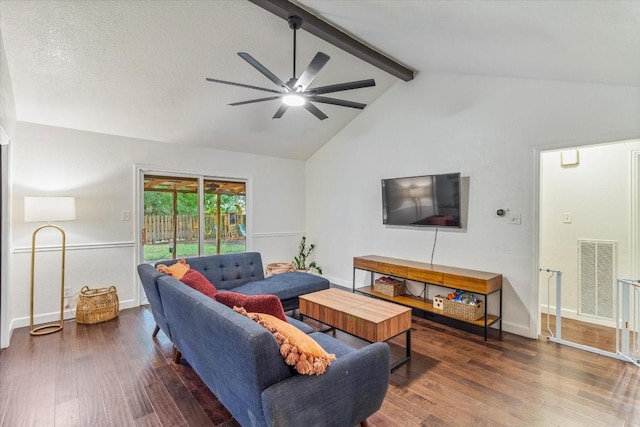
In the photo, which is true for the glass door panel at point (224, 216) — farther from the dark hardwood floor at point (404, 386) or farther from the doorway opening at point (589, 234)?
the doorway opening at point (589, 234)

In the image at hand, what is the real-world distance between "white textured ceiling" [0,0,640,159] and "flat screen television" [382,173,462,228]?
1.36 meters

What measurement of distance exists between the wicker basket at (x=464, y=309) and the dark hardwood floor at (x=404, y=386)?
242 millimetres

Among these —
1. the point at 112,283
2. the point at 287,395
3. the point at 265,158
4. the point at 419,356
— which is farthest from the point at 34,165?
the point at 419,356

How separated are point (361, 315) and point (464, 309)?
1373 millimetres

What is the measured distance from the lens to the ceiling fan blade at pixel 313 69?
230 centimetres

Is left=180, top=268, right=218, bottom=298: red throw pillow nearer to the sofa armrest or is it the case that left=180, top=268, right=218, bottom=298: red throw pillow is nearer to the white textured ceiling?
the sofa armrest

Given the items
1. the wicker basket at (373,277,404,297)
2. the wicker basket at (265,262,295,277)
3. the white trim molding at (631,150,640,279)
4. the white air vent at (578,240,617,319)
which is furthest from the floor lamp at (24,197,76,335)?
the white trim molding at (631,150,640,279)

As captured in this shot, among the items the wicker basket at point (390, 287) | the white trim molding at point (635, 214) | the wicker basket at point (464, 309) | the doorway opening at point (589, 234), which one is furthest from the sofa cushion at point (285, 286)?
the white trim molding at point (635, 214)

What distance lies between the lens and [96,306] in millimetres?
3648

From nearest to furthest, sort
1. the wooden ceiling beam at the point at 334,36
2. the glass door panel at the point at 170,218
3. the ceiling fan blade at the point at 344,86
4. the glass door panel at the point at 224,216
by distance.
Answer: the ceiling fan blade at the point at 344,86 → the wooden ceiling beam at the point at 334,36 → the glass door panel at the point at 170,218 → the glass door panel at the point at 224,216

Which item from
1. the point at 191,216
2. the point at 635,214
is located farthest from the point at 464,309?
the point at 191,216

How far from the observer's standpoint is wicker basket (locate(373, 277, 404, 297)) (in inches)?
160

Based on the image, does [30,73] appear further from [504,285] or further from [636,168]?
A: [636,168]

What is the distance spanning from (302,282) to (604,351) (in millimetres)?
3074
